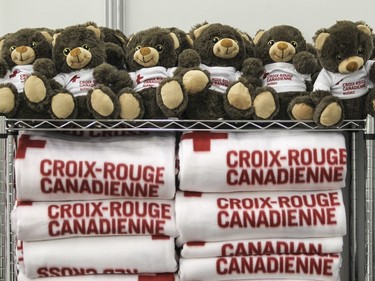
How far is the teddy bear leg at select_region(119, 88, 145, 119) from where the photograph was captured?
762 millimetres

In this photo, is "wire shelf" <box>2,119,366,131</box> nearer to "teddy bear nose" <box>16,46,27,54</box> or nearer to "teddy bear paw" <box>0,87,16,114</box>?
"teddy bear paw" <box>0,87,16,114</box>

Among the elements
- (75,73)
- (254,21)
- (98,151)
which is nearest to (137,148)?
(98,151)

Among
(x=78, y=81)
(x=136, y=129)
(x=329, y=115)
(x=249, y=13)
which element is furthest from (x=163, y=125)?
(x=249, y=13)

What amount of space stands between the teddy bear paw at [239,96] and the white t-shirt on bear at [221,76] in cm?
5

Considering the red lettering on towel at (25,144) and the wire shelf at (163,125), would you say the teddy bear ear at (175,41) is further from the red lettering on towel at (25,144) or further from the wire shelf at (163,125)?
the red lettering on towel at (25,144)

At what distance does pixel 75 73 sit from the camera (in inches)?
32.1

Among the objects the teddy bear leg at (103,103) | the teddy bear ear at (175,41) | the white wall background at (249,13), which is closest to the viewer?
the teddy bear leg at (103,103)

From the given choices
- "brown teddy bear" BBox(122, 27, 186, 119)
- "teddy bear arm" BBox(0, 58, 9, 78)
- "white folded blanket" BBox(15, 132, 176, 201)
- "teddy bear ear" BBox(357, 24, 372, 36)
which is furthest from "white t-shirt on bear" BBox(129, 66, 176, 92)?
"teddy bear ear" BBox(357, 24, 372, 36)

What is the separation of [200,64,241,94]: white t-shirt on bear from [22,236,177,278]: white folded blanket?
26cm

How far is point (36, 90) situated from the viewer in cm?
75

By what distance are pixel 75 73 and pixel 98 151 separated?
5.4 inches

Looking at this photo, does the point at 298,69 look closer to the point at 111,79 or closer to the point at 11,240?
the point at 111,79

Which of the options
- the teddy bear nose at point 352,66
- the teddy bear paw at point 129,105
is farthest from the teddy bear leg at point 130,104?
the teddy bear nose at point 352,66

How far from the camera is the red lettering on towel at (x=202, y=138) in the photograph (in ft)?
2.55
